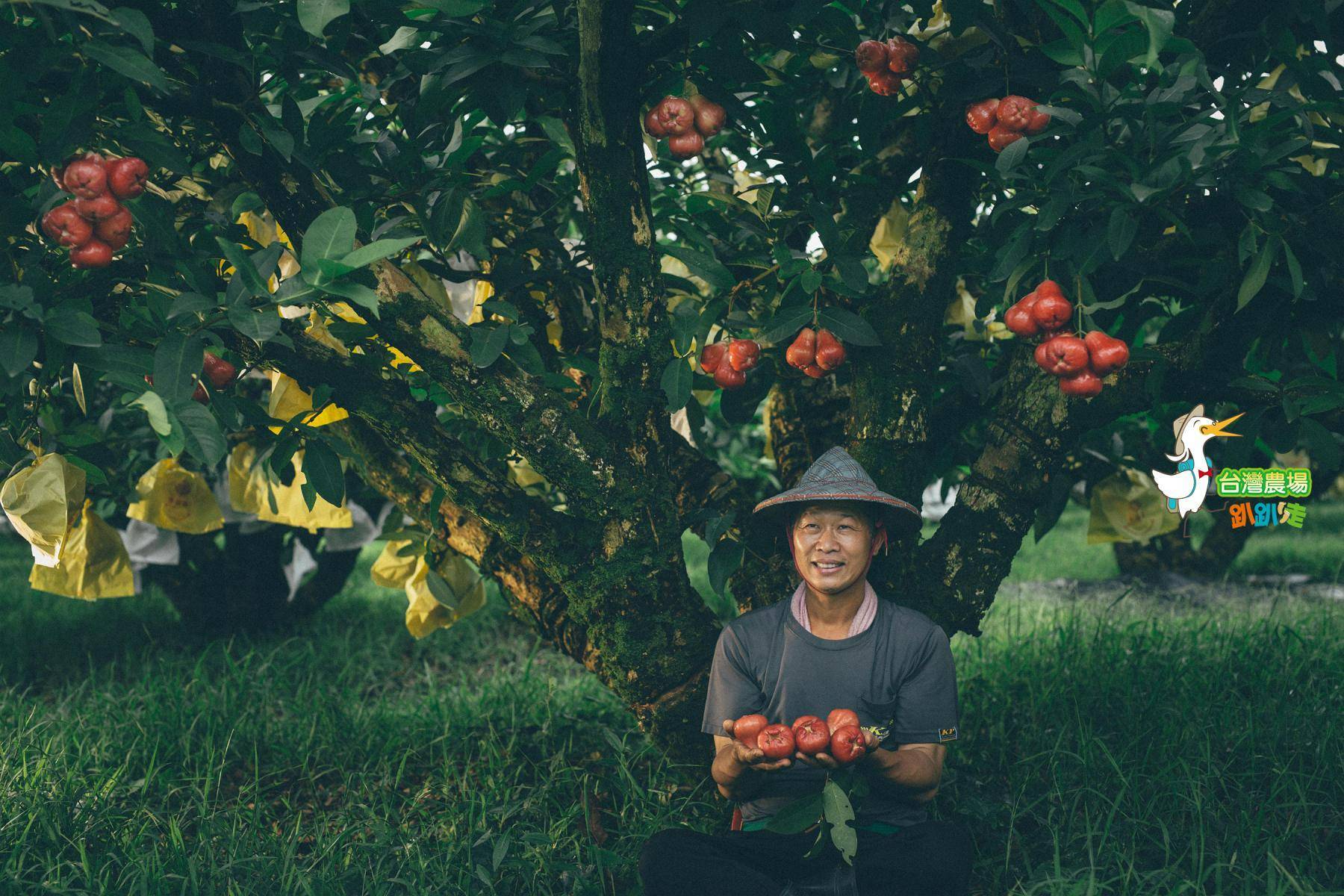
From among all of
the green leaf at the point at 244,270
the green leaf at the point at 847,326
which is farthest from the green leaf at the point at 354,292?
the green leaf at the point at 847,326

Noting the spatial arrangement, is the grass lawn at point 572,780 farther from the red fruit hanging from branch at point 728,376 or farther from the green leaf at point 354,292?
the green leaf at point 354,292

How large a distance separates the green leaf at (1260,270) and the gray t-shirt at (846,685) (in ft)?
2.76

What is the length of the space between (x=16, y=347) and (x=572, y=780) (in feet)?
5.44

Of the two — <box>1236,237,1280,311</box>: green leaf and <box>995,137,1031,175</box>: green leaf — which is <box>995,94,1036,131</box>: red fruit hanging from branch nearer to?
<box>995,137,1031,175</box>: green leaf

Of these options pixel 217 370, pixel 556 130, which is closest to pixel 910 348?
pixel 556 130

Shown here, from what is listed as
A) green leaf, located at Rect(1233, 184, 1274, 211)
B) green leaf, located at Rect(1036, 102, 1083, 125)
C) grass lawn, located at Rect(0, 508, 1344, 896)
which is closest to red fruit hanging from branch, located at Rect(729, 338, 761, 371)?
green leaf, located at Rect(1036, 102, 1083, 125)

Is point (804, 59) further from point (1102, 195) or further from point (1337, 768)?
point (1337, 768)

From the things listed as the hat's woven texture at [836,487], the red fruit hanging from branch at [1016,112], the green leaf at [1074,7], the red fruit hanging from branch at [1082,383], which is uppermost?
the green leaf at [1074,7]

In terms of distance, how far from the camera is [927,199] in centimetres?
240

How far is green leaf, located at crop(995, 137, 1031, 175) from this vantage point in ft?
5.65

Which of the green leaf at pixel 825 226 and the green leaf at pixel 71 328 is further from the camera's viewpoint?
the green leaf at pixel 825 226

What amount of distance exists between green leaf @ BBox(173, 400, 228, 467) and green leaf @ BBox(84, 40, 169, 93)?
42 centimetres

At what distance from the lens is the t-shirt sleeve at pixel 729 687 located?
199 cm

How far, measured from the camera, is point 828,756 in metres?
1.70
